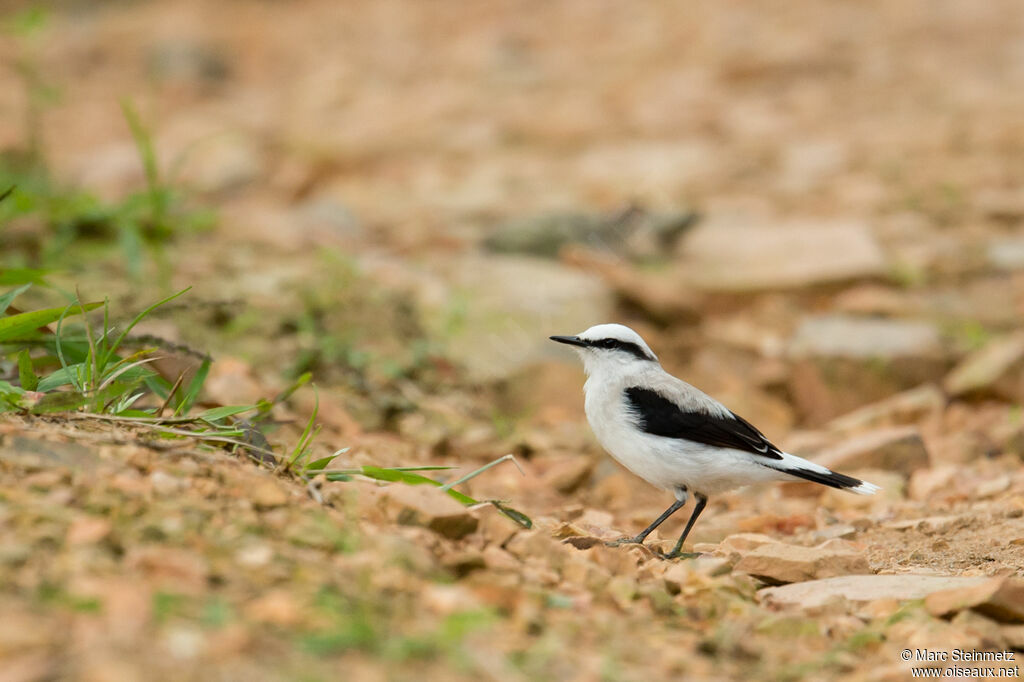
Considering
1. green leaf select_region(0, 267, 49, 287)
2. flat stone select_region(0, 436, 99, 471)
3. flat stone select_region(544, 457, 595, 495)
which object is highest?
green leaf select_region(0, 267, 49, 287)

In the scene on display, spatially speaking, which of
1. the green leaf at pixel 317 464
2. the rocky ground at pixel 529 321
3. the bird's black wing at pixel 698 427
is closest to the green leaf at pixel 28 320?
the rocky ground at pixel 529 321

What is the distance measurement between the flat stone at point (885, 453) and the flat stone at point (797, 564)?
178cm

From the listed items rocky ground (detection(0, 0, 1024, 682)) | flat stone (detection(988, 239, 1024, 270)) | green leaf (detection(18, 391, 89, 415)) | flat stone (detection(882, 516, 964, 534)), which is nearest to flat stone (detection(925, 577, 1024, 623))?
rocky ground (detection(0, 0, 1024, 682))

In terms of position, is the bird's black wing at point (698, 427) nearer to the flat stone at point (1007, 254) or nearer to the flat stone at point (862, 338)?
the flat stone at point (862, 338)

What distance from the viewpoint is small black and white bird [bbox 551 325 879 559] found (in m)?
4.27

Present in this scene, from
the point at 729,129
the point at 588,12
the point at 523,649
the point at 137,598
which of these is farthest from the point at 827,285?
the point at 588,12

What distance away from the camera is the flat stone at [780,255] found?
7.56 m

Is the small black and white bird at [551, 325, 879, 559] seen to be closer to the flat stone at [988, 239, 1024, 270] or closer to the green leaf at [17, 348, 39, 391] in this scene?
the green leaf at [17, 348, 39, 391]

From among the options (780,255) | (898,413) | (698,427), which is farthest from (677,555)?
(780,255)

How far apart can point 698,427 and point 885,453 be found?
149cm

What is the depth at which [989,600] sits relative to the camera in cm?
298

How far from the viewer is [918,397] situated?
6215 mm

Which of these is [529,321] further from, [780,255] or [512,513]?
[512,513]

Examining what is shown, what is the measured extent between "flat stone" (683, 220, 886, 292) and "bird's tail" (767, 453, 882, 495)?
348cm
